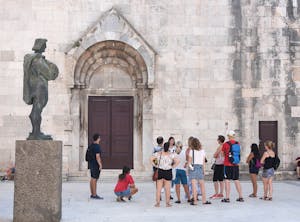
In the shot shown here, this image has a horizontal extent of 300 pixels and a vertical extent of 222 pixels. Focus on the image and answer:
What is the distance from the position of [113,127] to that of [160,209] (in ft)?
26.4

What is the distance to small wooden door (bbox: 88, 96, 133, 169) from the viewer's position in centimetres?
1900

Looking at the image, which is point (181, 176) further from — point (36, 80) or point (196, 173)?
point (36, 80)

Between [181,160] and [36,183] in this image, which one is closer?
[36,183]

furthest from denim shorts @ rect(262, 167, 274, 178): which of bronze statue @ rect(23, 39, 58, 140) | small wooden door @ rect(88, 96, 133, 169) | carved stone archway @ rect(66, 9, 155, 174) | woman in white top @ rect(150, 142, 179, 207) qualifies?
small wooden door @ rect(88, 96, 133, 169)

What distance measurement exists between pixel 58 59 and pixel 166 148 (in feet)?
26.3

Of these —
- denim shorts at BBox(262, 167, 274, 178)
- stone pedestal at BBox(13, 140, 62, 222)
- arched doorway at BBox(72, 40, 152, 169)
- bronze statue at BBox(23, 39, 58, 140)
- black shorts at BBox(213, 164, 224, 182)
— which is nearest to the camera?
stone pedestal at BBox(13, 140, 62, 222)

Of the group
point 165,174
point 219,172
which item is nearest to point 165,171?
point 165,174

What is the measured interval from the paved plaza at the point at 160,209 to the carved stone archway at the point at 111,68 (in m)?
4.38

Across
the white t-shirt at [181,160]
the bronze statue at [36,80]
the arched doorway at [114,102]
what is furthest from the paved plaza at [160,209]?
the arched doorway at [114,102]

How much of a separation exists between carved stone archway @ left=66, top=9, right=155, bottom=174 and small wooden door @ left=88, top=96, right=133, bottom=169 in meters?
0.20

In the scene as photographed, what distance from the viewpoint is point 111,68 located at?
19.3 metres

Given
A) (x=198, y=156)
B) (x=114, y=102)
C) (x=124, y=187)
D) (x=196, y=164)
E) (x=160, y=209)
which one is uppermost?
(x=114, y=102)

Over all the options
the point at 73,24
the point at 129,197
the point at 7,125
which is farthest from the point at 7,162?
the point at 129,197

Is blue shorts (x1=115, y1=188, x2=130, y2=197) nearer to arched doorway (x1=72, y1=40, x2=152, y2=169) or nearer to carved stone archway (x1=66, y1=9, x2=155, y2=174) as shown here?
carved stone archway (x1=66, y1=9, x2=155, y2=174)
